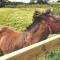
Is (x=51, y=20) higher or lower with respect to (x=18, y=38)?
higher

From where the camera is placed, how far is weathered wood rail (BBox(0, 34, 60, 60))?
2.30 meters

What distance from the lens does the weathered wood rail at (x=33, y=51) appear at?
230cm

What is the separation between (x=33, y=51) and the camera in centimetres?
269

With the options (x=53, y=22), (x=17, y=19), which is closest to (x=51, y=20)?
(x=53, y=22)

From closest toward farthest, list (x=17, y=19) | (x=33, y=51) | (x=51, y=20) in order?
(x=33, y=51) → (x=51, y=20) → (x=17, y=19)

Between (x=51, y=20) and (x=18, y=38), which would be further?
(x=51, y=20)

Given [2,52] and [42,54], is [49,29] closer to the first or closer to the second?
[2,52]

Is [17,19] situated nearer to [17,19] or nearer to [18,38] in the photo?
[17,19]

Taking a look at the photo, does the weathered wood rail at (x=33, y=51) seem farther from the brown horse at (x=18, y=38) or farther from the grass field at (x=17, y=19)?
the grass field at (x=17, y=19)

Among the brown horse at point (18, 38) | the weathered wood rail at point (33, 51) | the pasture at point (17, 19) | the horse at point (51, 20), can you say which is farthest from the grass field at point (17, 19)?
the weathered wood rail at point (33, 51)

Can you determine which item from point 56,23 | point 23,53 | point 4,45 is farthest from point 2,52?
point 23,53

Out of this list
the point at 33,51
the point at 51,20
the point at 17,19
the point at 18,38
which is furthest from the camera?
the point at 17,19

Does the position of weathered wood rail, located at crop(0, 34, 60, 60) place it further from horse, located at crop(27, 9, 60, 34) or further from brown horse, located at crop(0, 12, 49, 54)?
horse, located at crop(27, 9, 60, 34)

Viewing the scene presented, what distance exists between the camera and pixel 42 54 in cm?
299
